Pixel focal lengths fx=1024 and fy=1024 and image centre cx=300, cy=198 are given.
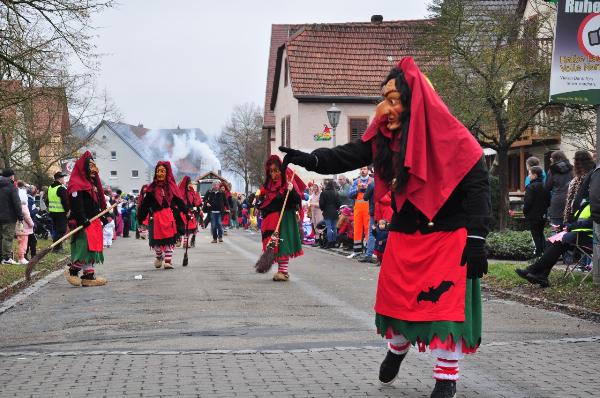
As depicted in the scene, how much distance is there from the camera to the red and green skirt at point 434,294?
5.91 metres

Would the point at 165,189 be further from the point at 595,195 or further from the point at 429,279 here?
the point at 429,279

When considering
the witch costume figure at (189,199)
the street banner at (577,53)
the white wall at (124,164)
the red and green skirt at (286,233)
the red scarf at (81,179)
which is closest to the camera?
the street banner at (577,53)

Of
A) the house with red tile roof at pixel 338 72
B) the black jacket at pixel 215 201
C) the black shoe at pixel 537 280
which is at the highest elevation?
the house with red tile roof at pixel 338 72

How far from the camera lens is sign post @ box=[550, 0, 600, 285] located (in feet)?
42.5

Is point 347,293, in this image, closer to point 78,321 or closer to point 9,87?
point 78,321

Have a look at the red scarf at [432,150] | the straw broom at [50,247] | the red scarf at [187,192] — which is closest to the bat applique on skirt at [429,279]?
the red scarf at [432,150]

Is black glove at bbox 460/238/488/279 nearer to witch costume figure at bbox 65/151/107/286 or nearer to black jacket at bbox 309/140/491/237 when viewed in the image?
black jacket at bbox 309/140/491/237

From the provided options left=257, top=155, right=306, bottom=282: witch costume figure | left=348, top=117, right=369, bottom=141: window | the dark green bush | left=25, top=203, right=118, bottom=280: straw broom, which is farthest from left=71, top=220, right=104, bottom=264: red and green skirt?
left=348, top=117, right=369, bottom=141: window

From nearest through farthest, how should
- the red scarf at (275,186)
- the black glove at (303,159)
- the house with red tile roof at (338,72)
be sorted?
the black glove at (303,159), the red scarf at (275,186), the house with red tile roof at (338,72)

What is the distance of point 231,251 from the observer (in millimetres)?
26062

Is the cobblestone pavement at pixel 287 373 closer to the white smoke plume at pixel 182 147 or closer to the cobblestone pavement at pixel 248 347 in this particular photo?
the cobblestone pavement at pixel 248 347

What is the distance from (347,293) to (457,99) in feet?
40.5

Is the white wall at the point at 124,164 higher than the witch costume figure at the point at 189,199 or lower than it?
higher

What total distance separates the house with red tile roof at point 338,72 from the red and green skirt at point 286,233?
1204 inches
